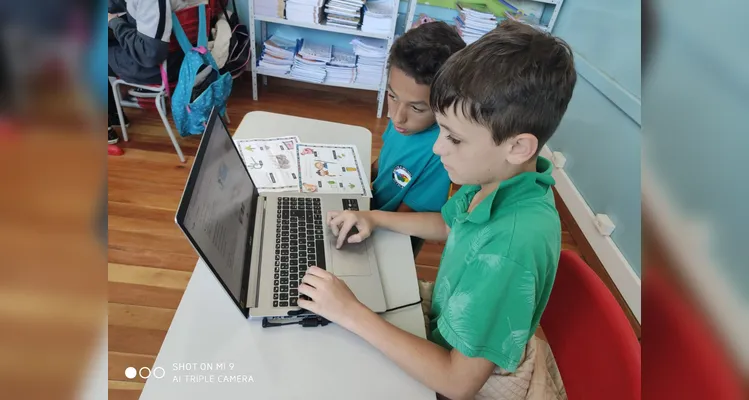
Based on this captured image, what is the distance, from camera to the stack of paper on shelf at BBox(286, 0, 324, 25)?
285 centimetres

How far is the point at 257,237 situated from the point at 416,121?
1.66ft

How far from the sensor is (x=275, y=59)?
310 centimetres

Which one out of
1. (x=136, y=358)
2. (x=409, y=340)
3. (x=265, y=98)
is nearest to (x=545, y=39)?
(x=409, y=340)

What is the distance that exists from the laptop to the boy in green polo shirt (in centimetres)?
9

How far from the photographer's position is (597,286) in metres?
0.79

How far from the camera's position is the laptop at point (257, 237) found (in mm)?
744

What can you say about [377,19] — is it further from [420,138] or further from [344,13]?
[420,138]

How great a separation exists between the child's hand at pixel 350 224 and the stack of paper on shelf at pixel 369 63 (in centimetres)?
229
